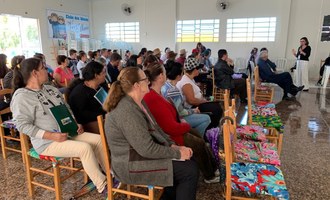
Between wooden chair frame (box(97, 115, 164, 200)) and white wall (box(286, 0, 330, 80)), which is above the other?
white wall (box(286, 0, 330, 80))

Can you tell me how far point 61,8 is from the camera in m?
8.38

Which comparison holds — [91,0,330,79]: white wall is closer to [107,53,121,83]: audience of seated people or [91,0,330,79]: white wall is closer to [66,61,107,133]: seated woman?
[107,53,121,83]: audience of seated people

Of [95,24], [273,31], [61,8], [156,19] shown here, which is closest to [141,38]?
[156,19]

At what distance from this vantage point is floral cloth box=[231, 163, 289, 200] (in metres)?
1.42

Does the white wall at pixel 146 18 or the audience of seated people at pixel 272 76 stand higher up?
the white wall at pixel 146 18

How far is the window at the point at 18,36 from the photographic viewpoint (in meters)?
6.83

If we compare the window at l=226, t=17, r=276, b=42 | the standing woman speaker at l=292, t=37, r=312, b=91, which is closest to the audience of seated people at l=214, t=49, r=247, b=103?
the standing woman speaker at l=292, t=37, r=312, b=91

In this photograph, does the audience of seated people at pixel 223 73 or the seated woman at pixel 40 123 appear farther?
the audience of seated people at pixel 223 73

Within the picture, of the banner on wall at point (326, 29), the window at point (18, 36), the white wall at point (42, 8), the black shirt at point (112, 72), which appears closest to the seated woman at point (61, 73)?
the black shirt at point (112, 72)

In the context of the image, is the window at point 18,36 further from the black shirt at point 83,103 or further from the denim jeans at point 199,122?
the denim jeans at point 199,122

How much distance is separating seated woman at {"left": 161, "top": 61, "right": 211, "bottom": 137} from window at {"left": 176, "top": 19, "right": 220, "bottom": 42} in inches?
249

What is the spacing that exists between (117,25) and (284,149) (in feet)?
27.7

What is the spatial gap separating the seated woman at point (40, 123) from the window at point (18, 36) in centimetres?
615

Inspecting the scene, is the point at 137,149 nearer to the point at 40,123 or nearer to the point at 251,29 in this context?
the point at 40,123
